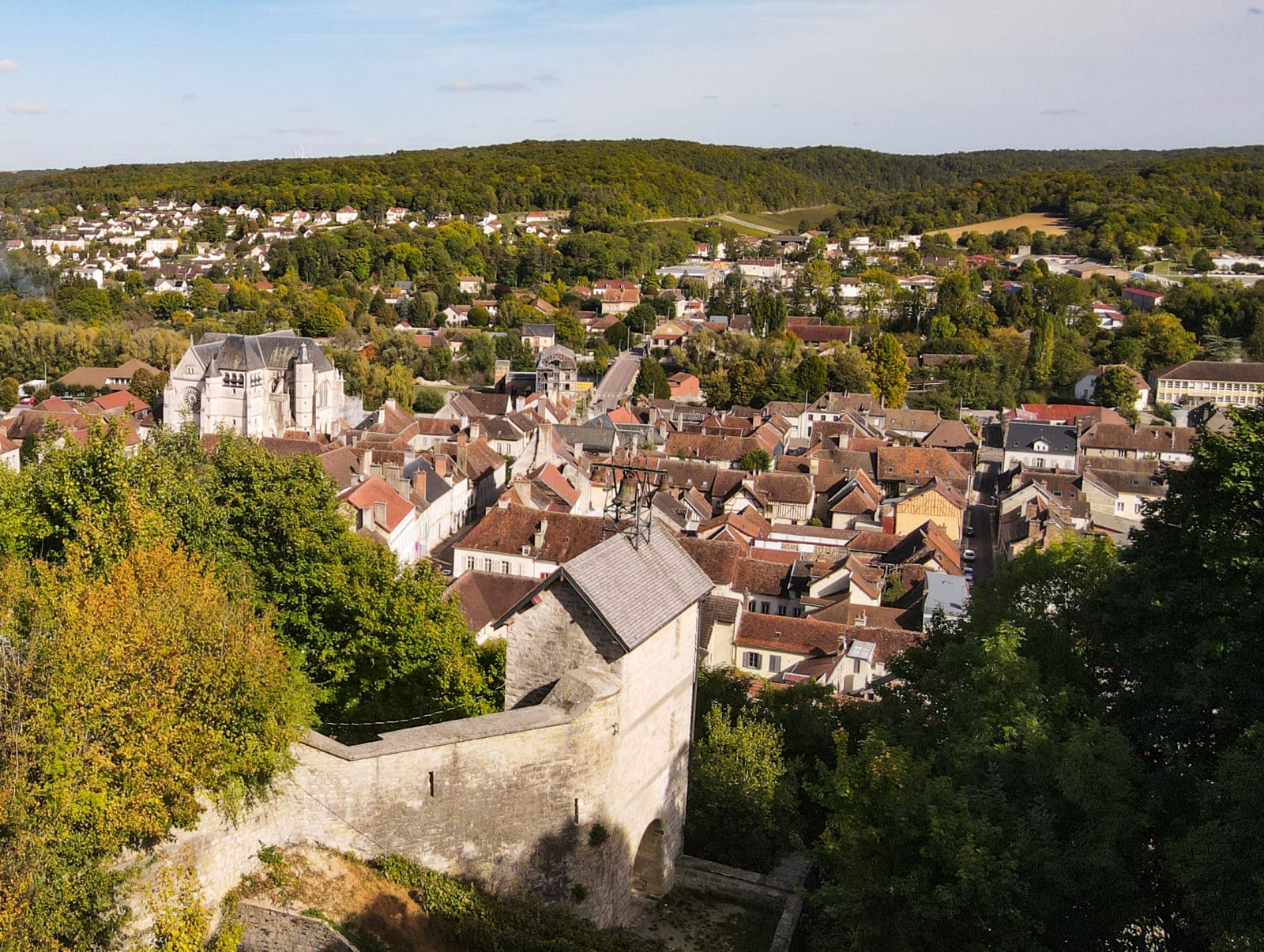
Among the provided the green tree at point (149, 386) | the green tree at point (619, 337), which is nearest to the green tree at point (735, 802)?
the green tree at point (149, 386)

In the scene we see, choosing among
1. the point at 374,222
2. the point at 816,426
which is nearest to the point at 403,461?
the point at 816,426

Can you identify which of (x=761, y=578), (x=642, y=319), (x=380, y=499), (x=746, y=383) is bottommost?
(x=761, y=578)

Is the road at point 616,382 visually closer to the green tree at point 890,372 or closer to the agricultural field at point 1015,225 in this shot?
the green tree at point 890,372

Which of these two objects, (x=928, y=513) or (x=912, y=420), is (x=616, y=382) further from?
(x=928, y=513)

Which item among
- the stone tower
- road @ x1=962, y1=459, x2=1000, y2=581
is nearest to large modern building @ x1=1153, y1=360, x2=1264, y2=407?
road @ x1=962, y1=459, x2=1000, y2=581

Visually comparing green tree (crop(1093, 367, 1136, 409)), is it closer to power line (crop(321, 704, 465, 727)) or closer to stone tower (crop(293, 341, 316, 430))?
stone tower (crop(293, 341, 316, 430))

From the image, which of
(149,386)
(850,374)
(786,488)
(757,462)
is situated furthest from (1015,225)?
(149,386)
